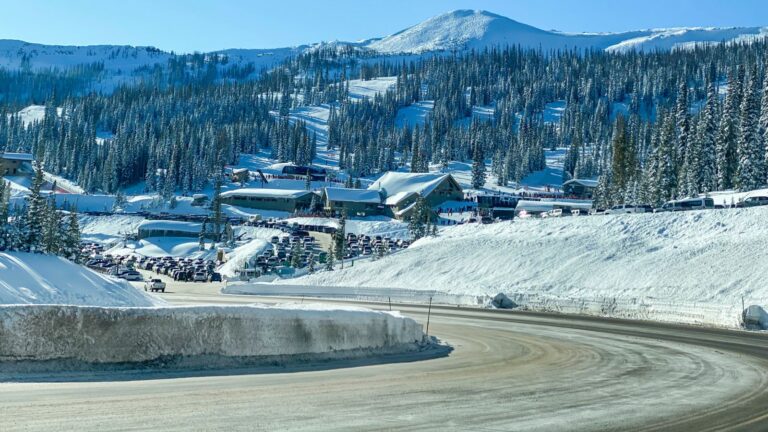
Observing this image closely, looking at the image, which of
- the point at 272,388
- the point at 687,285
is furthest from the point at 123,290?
the point at 687,285

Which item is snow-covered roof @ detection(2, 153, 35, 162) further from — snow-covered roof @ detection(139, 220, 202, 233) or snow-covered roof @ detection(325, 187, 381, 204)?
snow-covered roof @ detection(325, 187, 381, 204)

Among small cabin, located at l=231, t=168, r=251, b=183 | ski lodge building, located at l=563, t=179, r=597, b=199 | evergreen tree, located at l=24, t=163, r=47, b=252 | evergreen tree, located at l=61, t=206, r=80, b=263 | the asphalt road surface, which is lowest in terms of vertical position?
evergreen tree, located at l=61, t=206, r=80, b=263

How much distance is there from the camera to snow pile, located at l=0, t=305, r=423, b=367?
44.5 ft

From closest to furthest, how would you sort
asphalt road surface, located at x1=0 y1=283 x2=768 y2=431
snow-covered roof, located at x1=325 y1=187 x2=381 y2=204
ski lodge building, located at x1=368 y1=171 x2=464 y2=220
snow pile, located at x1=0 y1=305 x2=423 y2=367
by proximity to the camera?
asphalt road surface, located at x1=0 y1=283 x2=768 y2=431 < snow pile, located at x1=0 y1=305 x2=423 y2=367 < snow-covered roof, located at x1=325 y1=187 x2=381 y2=204 < ski lodge building, located at x1=368 y1=171 x2=464 y2=220

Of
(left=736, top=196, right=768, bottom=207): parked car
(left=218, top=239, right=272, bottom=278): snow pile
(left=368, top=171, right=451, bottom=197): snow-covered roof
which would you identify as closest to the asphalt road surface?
(left=736, top=196, right=768, bottom=207): parked car

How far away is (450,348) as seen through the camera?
2155 cm

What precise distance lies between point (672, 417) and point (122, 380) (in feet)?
28.7

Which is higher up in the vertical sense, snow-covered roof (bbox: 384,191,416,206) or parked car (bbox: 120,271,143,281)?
snow-covered roof (bbox: 384,191,416,206)

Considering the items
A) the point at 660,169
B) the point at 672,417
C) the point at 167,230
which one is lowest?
the point at 167,230

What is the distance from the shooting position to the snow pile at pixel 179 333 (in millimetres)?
13555

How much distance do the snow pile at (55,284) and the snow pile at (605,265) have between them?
951 inches

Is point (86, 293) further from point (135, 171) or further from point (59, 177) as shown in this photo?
point (59, 177)

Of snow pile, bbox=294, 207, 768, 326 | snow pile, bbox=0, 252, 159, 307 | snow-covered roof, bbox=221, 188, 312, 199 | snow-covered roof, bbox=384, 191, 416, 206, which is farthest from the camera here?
snow-covered roof, bbox=221, 188, 312, 199

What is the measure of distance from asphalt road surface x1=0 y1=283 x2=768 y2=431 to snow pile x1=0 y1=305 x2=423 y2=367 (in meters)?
0.77
